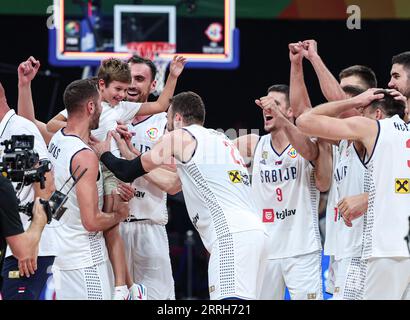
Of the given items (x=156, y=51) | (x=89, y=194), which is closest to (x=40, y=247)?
(x=89, y=194)

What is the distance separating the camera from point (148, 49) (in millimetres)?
13562

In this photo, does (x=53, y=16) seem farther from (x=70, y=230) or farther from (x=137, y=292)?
(x=70, y=230)

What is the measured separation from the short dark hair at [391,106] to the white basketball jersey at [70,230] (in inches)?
94.5

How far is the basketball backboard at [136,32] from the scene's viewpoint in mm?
13555

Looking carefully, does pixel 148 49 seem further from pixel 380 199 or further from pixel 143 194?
pixel 380 199

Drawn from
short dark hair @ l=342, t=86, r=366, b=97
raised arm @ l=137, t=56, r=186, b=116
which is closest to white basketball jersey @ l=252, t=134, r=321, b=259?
short dark hair @ l=342, t=86, r=366, b=97

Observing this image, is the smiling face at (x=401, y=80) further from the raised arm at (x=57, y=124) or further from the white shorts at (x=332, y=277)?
the raised arm at (x=57, y=124)

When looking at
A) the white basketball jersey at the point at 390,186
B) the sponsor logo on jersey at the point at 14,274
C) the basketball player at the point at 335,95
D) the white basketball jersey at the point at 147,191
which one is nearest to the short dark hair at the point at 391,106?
the white basketball jersey at the point at 390,186

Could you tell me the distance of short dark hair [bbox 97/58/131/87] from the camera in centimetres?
751

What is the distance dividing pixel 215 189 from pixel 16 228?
184 cm

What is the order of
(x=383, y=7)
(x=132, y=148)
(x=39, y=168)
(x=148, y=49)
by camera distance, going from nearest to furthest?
(x=39, y=168), (x=132, y=148), (x=148, y=49), (x=383, y=7)

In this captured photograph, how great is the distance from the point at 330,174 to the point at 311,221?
0.50 metres

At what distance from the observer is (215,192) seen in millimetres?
6480
